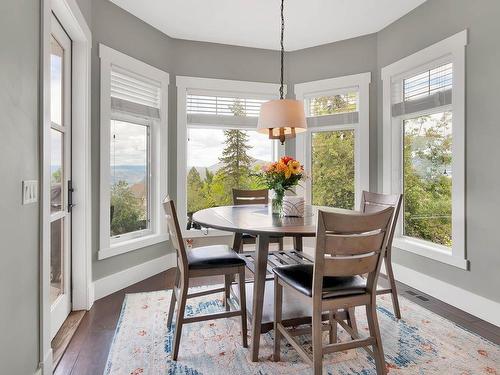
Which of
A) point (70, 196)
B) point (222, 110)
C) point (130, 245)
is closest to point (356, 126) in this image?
point (222, 110)

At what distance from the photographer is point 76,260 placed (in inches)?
107

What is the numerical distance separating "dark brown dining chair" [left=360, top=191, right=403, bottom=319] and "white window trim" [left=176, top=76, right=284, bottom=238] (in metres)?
1.95

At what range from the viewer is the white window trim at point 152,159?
120 inches

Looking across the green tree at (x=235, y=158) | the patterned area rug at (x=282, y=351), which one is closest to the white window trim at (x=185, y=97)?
the green tree at (x=235, y=158)

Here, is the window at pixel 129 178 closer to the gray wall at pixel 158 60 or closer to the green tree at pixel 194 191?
the gray wall at pixel 158 60

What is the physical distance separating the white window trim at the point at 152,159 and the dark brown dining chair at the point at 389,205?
2.23 meters

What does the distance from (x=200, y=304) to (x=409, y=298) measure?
1.94 m

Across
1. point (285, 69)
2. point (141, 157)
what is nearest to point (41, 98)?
point (141, 157)

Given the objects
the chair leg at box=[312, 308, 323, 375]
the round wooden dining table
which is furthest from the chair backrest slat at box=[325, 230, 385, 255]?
the chair leg at box=[312, 308, 323, 375]

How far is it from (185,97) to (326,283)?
9.75 feet

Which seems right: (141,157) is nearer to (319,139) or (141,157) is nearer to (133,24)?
(133,24)

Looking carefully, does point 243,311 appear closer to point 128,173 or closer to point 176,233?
point 176,233

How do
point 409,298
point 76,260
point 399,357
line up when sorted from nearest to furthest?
point 399,357 < point 76,260 < point 409,298

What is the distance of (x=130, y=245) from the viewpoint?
3.32 m
